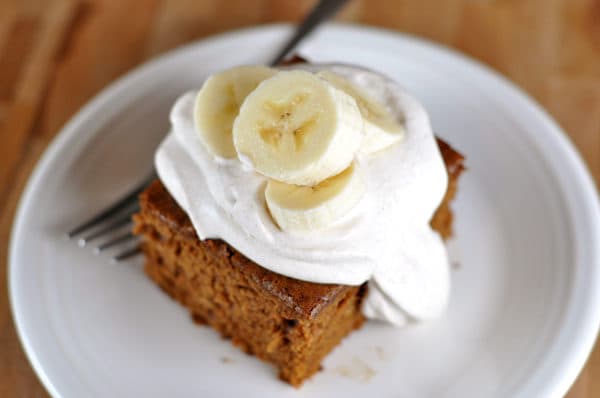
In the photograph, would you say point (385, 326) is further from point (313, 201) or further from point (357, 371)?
point (313, 201)

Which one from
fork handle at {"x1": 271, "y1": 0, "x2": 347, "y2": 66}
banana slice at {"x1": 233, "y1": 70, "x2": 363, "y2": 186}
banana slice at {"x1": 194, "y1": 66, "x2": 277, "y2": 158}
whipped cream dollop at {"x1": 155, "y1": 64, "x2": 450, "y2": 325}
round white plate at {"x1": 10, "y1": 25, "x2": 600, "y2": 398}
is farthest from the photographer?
fork handle at {"x1": 271, "y1": 0, "x2": 347, "y2": 66}

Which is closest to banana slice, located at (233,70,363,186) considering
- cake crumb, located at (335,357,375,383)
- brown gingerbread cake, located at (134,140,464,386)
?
brown gingerbread cake, located at (134,140,464,386)

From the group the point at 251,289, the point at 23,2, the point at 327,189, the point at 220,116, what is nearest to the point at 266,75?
the point at 220,116

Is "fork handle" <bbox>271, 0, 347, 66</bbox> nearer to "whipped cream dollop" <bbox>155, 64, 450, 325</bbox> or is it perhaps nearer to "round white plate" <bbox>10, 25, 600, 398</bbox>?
"round white plate" <bbox>10, 25, 600, 398</bbox>

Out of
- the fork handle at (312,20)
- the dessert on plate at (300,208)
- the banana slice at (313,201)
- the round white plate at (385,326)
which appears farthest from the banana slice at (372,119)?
the fork handle at (312,20)

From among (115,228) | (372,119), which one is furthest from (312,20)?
(115,228)
